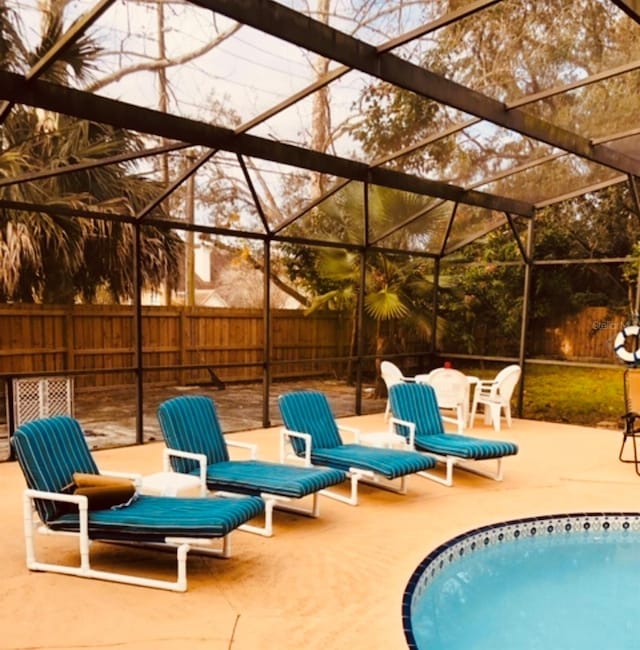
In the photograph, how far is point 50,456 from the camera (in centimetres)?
358

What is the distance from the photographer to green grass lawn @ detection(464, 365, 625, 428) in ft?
32.1

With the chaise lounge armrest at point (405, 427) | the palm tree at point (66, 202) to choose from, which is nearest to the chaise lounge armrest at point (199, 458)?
the chaise lounge armrest at point (405, 427)

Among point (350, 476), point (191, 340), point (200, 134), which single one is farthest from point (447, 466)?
point (191, 340)

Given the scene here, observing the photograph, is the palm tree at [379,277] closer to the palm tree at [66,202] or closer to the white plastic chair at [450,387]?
the white plastic chair at [450,387]

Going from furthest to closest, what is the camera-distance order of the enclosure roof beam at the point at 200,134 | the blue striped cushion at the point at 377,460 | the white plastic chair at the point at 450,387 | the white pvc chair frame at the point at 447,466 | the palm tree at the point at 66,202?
the white plastic chair at the point at 450,387, the white pvc chair frame at the point at 447,466, the blue striped cushion at the point at 377,460, the palm tree at the point at 66,202, the enclosure roof beam at the point at 200,134

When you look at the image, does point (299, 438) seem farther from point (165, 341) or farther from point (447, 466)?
point (165, 341)

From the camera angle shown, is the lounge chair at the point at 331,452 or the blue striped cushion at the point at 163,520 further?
the lounge chair at the point at 331,452

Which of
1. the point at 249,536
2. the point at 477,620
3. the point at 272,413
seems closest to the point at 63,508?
the point at 249,536

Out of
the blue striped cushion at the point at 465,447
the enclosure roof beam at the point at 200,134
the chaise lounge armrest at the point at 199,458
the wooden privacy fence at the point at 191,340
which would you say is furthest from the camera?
the wooden privacy fence at the point at 191,340

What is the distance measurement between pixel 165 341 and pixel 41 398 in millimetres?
3281

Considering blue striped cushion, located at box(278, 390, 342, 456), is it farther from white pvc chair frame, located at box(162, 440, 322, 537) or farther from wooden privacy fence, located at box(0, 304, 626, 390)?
wooden privacy fence, located at box(0, 304, 626, 390)

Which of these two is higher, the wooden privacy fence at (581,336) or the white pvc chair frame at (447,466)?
the wooden privacy fence at (581,336)

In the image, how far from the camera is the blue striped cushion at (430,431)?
5512mm

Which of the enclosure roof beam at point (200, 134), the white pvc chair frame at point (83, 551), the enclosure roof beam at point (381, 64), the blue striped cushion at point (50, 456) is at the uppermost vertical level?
the enclosure roof beam at point (381, 64)
